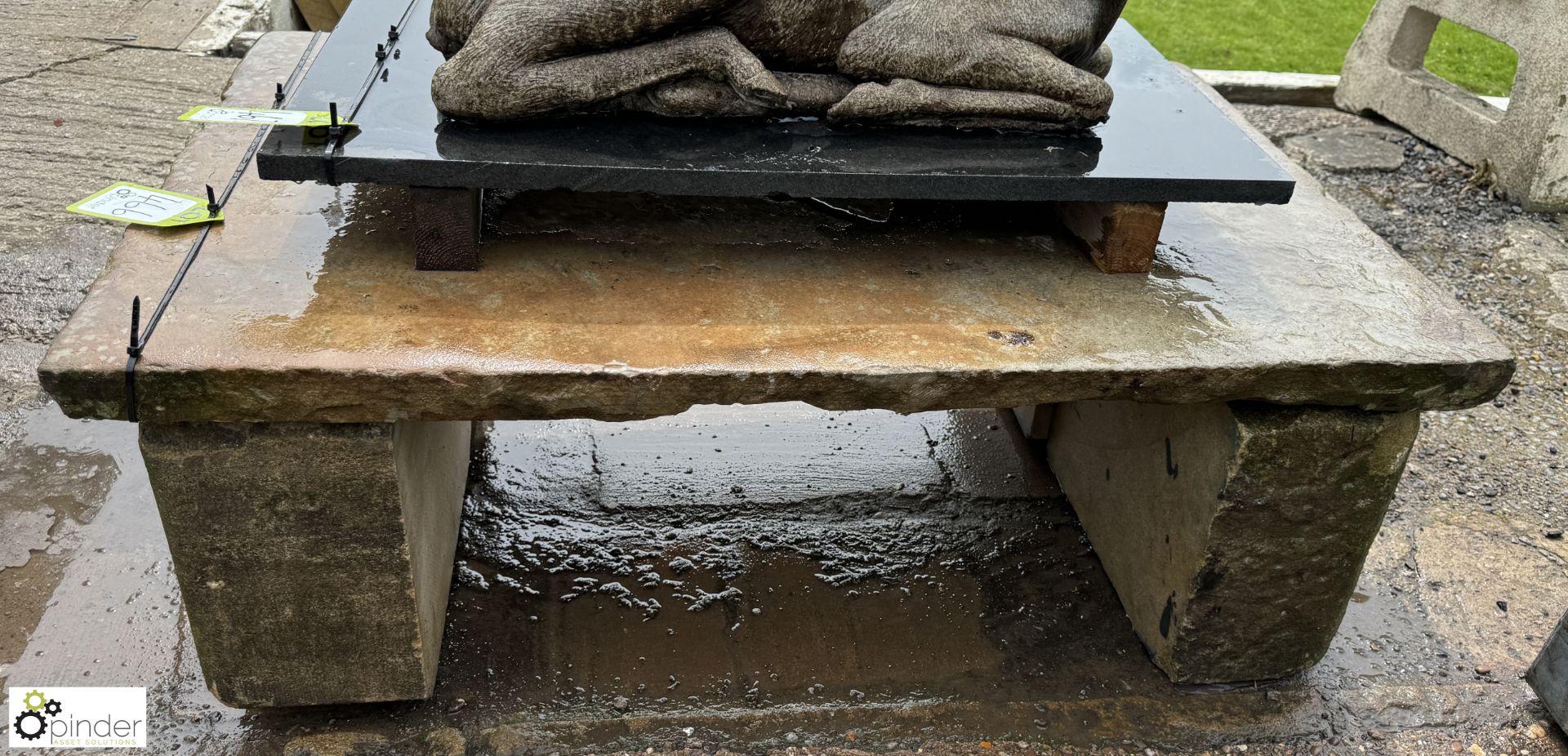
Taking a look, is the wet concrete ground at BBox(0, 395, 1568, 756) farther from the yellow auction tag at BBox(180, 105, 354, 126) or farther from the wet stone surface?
the yellow auction tag at BBox(180, 105, 354, 126)

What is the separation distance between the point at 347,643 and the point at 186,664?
47 centimetres

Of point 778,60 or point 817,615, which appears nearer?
point 778,60

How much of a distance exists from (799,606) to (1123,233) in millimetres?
1079

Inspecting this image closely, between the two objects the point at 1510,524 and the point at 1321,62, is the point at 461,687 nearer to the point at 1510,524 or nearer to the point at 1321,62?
the point at 1510,524

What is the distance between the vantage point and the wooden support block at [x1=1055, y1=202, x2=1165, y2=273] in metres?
2.29

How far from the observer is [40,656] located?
2381mm

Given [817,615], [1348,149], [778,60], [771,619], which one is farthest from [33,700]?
[1348,149]

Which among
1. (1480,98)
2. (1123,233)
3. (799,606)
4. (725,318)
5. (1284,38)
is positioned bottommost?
(799,606)

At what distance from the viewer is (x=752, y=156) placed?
2.17 m

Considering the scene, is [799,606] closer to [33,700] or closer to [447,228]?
[447,228]

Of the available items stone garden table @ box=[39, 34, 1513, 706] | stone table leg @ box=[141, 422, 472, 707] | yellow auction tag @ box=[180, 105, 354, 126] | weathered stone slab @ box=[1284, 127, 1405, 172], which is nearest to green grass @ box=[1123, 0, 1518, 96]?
weathered stone slab @ box=[1284, 127, 1405, 172]

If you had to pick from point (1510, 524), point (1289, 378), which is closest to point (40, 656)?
point (1289, 378)

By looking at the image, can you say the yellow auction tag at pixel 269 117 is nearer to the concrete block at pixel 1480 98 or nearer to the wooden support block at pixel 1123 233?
the wooden support block at pixel 1123 233

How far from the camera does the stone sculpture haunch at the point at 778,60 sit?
2176 mm
